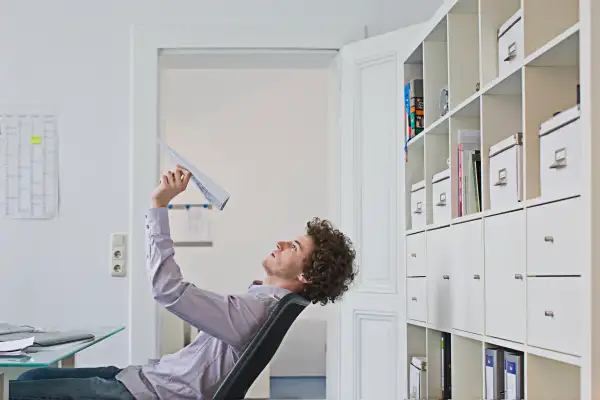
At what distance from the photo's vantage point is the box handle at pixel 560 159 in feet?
6.22

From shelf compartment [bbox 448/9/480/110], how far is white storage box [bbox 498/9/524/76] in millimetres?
340

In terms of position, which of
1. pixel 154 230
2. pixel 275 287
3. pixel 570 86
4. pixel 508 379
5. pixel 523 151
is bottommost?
pixel 508 379

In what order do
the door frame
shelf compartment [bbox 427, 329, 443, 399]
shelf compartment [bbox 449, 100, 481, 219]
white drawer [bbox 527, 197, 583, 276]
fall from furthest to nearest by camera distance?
the door frame, shelf compartment [bbox 427, 329, 443, 399], shelf compartment [bbox 449, 100, 481, 219], white drawer [bbox 527, 197, 583, 276]

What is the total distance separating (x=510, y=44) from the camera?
92.0 inches

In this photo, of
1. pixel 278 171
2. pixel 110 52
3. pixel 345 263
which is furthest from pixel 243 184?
pixel 345 263

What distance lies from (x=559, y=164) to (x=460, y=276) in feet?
2.91

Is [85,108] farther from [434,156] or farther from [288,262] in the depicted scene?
[288,262]

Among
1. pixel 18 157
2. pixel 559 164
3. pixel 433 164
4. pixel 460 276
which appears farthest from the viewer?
pixel 18 157

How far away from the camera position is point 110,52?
4.35 m

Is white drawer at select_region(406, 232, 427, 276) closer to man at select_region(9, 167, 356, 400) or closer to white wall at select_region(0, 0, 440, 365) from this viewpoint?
man at select_region(9, 167, 356, 400)

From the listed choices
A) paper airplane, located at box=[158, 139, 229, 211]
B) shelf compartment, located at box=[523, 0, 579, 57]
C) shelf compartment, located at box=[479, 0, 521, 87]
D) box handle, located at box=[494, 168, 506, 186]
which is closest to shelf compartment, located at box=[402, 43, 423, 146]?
shelf compartment, located at box=[479, 0, 521, 87]

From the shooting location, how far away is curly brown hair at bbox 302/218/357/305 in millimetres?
2627

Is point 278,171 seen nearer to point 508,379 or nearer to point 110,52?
point 110,52

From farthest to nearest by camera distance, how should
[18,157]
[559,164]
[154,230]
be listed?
1. [18,157]
2. [154,230]
3. [559,164]
